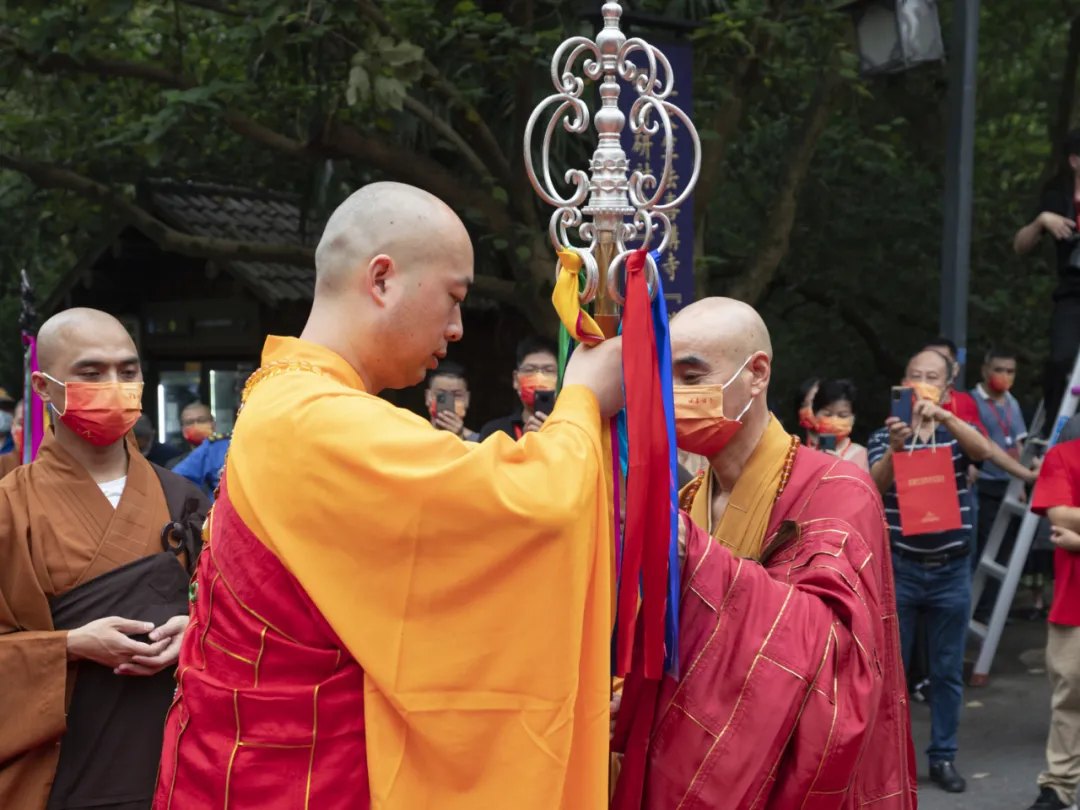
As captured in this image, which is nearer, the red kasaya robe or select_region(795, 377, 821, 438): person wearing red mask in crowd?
the red kasaya robe

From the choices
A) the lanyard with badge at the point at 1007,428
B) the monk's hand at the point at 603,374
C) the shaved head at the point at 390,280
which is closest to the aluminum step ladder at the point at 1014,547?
the lanyard with badge at the point at 1007,428

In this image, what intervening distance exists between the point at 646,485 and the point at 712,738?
1.88 ft

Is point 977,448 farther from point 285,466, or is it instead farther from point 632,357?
point 285,466

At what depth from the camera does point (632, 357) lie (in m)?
2.29

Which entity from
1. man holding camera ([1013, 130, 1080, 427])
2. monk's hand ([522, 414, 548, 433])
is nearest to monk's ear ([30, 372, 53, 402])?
monk's hand ([522, 414, 548, 433])

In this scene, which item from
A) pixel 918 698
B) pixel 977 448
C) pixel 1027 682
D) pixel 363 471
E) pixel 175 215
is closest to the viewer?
pixel 363 471

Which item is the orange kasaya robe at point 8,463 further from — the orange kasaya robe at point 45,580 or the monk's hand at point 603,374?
the monk's hand at point 603,374

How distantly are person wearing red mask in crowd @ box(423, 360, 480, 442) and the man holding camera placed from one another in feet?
11.7

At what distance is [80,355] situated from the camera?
3611mm

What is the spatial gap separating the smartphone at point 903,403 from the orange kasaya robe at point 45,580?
11.7ft

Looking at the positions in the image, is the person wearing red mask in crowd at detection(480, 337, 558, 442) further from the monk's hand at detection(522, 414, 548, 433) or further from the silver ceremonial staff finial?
the silver ceremonial staff finial

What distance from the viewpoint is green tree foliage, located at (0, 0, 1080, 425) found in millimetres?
7465

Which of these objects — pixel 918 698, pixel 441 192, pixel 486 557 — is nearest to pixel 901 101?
pixel 441 192

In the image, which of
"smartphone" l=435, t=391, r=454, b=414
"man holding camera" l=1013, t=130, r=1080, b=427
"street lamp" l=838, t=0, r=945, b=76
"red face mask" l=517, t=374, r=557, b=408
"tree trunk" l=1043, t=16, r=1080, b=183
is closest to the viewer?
"red face mask" l=517, t=374, r=557, b=408
